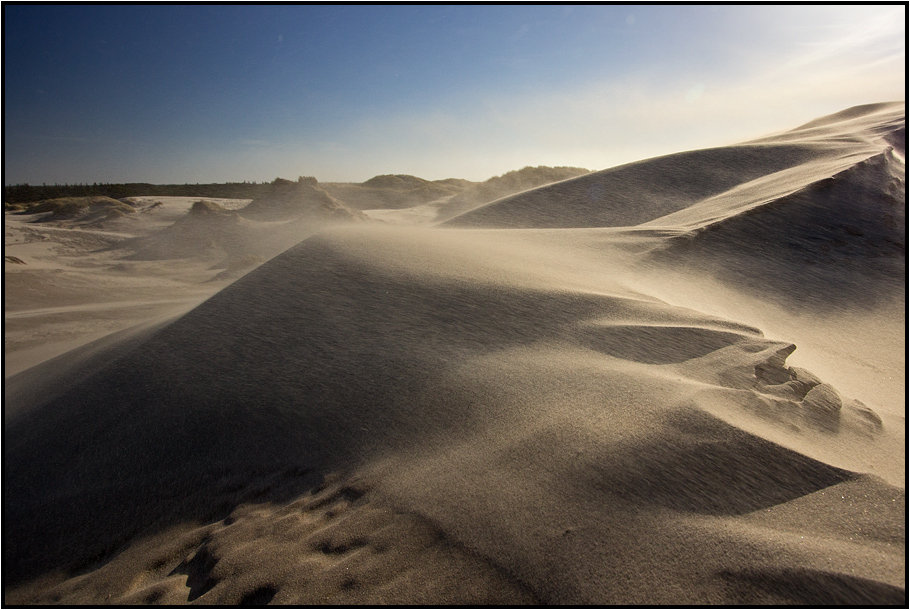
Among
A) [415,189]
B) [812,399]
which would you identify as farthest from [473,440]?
[415,189]

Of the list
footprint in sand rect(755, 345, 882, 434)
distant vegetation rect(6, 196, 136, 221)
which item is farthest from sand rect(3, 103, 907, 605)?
distant vegetation rect(6, 196, 136, 221)

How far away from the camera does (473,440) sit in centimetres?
175

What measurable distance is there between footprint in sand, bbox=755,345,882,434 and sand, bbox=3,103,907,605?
0.03ft

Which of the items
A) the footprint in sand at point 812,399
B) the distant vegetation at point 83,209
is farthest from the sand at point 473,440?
the distant vegetation at point 83,209

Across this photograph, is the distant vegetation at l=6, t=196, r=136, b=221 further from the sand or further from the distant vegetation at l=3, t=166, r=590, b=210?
the sand

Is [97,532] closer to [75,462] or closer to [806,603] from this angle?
[75,462]

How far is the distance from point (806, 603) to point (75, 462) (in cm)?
282

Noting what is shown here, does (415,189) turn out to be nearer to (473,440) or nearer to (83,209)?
(83,209)

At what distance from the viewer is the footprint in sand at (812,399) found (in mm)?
1731

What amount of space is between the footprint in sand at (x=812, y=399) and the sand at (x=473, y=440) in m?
0.01

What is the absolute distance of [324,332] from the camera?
2.54 m

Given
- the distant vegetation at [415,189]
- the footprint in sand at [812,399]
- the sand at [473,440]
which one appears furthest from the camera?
the distant vegetation at [415,189]

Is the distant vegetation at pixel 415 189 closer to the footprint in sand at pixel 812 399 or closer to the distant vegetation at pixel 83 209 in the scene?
the distant vegetation at pixel 83 209

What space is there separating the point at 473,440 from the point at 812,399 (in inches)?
55.1
